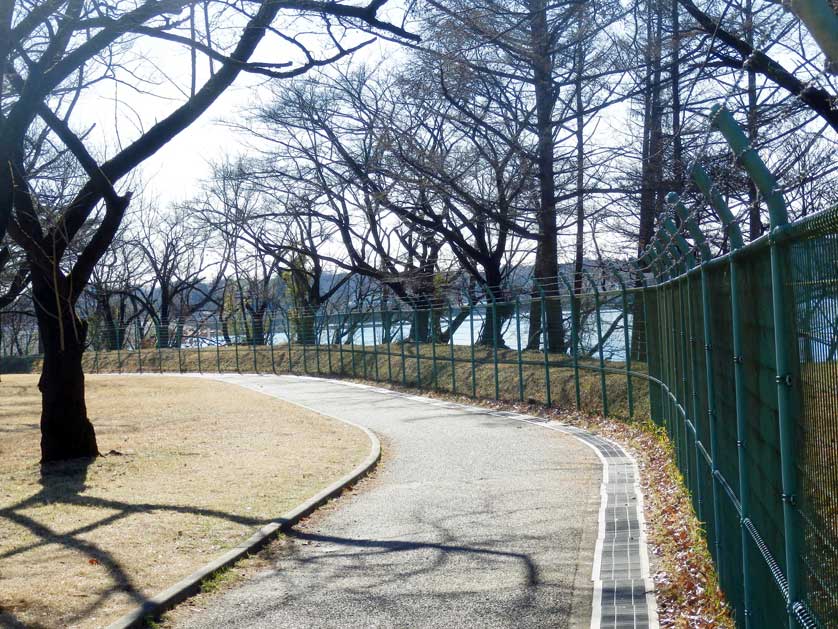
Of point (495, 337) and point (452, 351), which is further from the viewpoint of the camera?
point (452, 351)

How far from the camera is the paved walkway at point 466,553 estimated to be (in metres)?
6.22

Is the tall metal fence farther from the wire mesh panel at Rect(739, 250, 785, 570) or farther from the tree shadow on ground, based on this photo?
the tree shadow on ground

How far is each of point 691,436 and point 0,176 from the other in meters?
5.79

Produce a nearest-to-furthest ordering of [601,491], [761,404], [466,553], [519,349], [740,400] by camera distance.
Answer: [761,404]
[740,400]
[466,553]
[601,491]
[519,349]

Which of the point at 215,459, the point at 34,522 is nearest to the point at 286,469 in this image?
the point at 215,459

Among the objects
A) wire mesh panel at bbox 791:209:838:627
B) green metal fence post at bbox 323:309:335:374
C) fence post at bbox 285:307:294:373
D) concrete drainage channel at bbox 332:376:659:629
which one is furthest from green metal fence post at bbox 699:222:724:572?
fence post at bbox 285:307:294:373

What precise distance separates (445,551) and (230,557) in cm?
166

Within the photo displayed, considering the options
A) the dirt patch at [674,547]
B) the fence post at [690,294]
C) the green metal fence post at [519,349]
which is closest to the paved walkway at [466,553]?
the dirt patch at [674,547]

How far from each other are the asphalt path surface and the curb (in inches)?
5.7

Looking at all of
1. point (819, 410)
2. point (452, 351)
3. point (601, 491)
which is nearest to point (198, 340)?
point (452, 351)

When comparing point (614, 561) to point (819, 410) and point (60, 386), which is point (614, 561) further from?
point (60, 386)

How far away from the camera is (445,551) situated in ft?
26.1

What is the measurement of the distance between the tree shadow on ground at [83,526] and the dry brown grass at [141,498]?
1 centimetres

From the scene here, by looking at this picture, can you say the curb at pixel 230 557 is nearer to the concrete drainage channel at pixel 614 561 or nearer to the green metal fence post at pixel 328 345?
the concrete drainage channel at pixel 614 561
